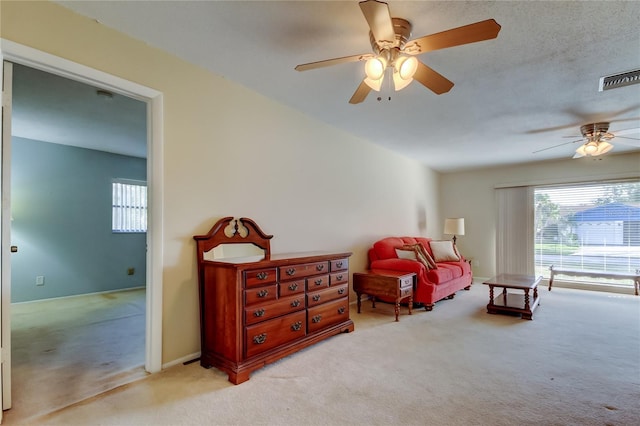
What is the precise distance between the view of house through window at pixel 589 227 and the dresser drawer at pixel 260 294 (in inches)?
239

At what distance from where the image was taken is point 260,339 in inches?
90.7

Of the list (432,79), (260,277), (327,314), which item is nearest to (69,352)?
(260,277)

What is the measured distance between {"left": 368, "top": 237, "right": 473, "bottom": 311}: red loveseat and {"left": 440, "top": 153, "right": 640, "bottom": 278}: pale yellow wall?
1.92 meters

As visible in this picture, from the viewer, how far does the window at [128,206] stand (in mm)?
5566

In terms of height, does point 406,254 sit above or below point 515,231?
below

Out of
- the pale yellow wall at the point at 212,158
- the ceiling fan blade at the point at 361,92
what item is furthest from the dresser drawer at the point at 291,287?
the ceiling fan blade at the point at 361,92

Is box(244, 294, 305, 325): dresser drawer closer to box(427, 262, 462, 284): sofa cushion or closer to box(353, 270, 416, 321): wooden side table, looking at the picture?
box(353, 270, 416, 321): wooden side table

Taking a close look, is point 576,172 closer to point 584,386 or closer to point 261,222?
point 584,386

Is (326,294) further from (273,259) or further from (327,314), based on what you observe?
(273,259)

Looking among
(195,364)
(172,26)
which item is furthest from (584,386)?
(172,26)

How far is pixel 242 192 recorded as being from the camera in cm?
295

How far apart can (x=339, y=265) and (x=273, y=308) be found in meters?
0.95

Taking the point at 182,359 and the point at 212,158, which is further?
the point at 212,158

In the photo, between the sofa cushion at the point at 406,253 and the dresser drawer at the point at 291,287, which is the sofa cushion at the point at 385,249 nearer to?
the sofa cushion at the point at 406,253
